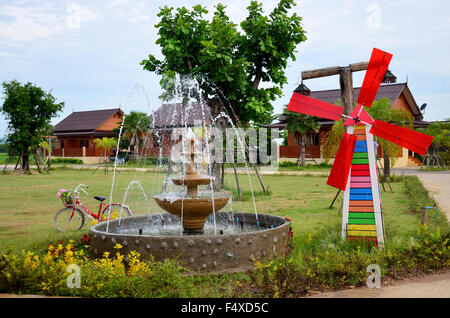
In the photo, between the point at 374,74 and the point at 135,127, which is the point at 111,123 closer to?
the point at 135,127

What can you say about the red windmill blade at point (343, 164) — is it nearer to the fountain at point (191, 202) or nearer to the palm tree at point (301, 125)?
the fountain at point (191, 202)

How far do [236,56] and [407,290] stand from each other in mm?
12441

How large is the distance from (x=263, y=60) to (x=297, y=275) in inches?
482

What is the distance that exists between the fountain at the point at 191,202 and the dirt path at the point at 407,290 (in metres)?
2.52

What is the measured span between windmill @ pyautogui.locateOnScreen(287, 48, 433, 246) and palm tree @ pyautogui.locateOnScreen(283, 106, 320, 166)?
26285mm

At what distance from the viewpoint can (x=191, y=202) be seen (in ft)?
23.1

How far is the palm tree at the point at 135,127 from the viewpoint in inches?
1737

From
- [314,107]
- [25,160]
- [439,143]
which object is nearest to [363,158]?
[314,107]

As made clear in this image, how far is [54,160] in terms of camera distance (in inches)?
1895

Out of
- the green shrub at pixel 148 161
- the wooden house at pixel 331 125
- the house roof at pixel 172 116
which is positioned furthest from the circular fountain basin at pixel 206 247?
the green shrub at pixel 148 161

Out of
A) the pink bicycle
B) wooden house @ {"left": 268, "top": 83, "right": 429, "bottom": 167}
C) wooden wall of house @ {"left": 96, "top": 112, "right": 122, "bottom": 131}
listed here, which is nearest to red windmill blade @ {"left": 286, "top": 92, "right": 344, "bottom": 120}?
the pink bicycle

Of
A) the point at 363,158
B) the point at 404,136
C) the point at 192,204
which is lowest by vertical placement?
the point at 192,204
